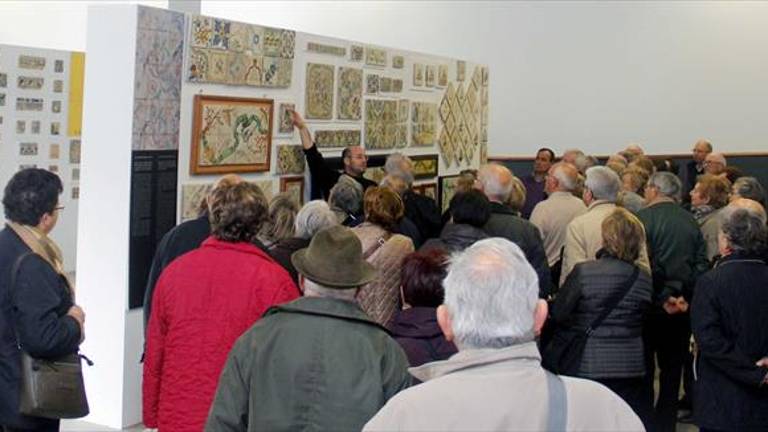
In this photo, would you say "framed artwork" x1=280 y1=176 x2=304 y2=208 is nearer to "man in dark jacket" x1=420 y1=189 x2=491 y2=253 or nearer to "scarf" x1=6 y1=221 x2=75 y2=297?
"man in dark jacket" x1=420 y1=189 x2=491 y2=253

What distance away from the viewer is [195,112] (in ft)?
24.9

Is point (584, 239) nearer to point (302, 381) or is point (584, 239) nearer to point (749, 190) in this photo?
point (749, 190)

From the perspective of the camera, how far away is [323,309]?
138 inches

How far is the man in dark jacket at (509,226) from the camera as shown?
6.80 metres

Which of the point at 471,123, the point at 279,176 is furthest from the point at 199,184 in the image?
the point at 471,123

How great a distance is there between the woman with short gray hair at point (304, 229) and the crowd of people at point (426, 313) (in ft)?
0.04

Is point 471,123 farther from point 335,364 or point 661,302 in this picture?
point 335,364

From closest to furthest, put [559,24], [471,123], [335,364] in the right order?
[335,364], [471,123], [559,24]

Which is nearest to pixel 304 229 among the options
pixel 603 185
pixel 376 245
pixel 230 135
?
pixel 376 245

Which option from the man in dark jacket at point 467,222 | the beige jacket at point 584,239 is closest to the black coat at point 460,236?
the man in dark jacket at point 467,222

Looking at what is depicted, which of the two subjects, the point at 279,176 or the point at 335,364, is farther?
the point at 279,176

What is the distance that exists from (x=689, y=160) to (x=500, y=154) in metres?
3.13

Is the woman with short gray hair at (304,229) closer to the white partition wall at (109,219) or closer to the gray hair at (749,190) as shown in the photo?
the white partition wall at (109,219)

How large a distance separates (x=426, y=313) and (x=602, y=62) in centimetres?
1233
